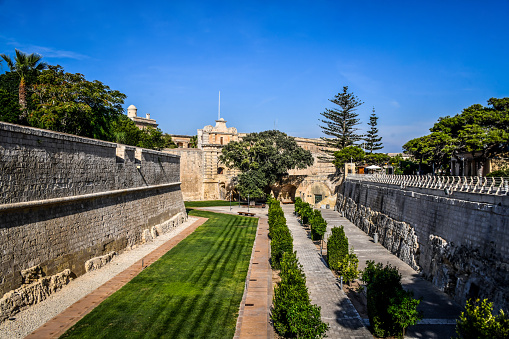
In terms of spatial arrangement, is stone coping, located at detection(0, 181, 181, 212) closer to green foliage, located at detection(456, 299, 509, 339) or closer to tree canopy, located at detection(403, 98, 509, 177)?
green foliage, located at detection(456, 299, 509, 339)

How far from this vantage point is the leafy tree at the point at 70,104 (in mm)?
20938

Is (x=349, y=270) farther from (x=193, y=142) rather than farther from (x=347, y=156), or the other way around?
(x=193, y=142)

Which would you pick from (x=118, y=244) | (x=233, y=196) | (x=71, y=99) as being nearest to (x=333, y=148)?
(x=233, y=196)

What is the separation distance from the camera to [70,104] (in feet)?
68.0

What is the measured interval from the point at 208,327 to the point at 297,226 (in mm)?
16780

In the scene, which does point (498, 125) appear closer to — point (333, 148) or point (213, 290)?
point (213, 290)

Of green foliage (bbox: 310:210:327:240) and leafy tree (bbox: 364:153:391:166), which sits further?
leafy tree (bbox: 364:153:391:166)

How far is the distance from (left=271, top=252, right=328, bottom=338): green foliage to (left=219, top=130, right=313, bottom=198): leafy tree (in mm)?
24942

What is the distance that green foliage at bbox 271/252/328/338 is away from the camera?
268 inches

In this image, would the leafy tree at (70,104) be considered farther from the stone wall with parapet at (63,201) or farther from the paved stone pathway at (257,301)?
the paved stone pathway at (257,301)

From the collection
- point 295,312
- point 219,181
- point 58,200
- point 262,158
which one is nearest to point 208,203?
point 219,181

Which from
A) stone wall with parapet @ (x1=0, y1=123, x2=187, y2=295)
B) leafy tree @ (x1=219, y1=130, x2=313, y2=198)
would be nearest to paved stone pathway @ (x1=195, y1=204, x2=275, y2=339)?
stone wall with parapet @ (x1=0, y1=123, x2=187, y2=295)

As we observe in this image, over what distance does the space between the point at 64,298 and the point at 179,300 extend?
2.90 metres

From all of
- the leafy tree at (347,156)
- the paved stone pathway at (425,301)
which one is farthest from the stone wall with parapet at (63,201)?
the leafy tree at (347,156)
